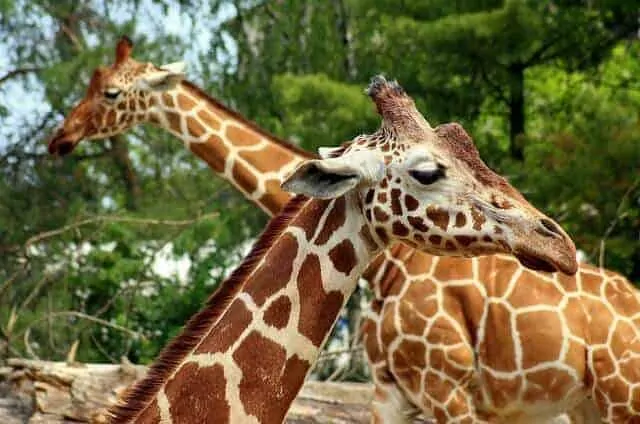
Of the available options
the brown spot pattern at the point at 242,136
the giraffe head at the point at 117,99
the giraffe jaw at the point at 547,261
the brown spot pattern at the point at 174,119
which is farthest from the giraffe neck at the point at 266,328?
the giraffe head at the point at 117,99

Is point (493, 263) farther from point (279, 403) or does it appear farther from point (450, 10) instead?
point (450, 10)

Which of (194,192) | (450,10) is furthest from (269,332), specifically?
(194,192)

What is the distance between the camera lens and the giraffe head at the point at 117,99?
5.38m

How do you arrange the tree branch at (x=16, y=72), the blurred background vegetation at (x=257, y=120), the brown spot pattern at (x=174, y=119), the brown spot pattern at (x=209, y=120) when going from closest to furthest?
1. the brown spot pattern at (x=209, y=120)
2. the brown spot pattern at (x=174, y=119)
3. the blurred background vegetation at (x=257, y=120)
4. the tree branch at (x=16, y=72)

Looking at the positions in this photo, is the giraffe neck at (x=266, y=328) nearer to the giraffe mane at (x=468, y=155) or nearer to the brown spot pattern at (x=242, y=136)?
the giraffe mane at (x=468, y=155)

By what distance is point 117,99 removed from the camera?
543cm

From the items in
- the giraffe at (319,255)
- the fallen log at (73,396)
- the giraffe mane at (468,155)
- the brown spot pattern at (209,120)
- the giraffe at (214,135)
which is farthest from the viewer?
the fallen log at (73,396)

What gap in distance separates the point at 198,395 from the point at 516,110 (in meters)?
8.25

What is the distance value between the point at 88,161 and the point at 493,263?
8.02 m

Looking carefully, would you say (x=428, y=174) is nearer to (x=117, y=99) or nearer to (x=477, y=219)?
(x=477, y=219)

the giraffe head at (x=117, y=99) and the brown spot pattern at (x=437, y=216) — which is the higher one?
the brown spot pattern at (x=437, y=216)

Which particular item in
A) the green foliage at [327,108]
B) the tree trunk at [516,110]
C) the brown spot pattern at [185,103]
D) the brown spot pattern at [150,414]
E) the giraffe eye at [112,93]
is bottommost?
the tree trunk at [516,110]

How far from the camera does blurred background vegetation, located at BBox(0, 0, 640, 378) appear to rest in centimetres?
862

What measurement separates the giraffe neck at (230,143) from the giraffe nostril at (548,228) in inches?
86.4
